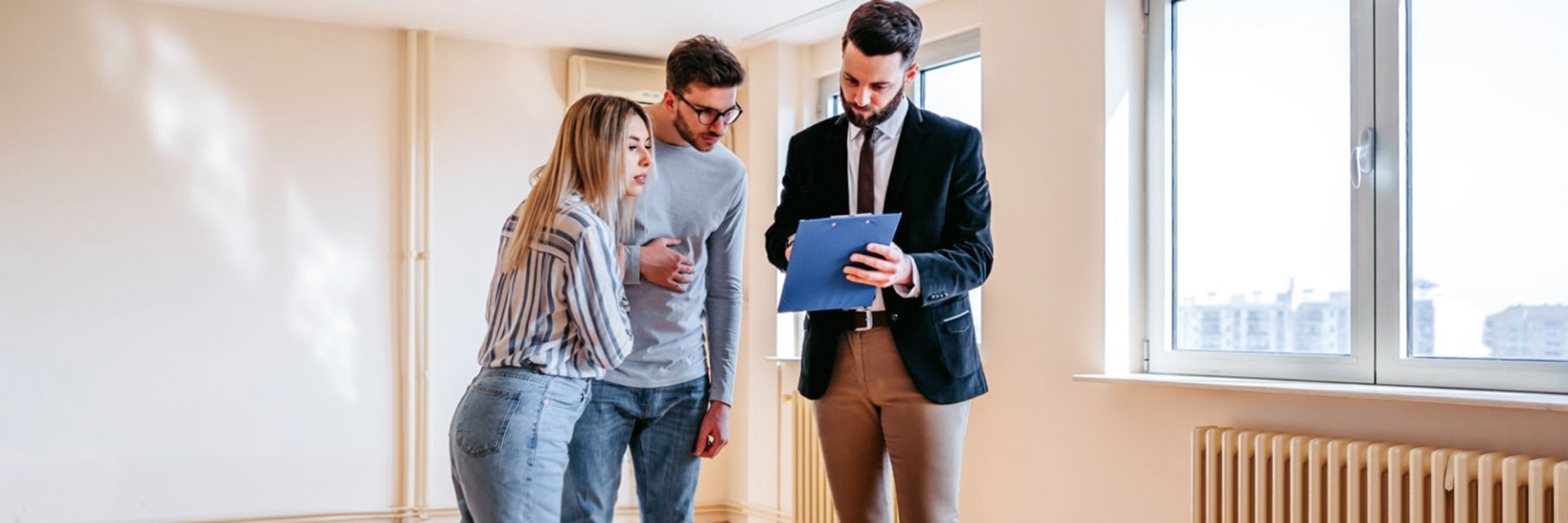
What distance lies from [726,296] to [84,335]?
3174mm

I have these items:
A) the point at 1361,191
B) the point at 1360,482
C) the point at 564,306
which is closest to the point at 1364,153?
the point at 1361,191

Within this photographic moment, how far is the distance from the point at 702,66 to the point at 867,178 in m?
0.32

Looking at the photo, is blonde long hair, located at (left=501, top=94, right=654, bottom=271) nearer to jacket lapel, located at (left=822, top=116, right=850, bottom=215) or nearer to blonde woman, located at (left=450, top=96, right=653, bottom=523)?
blonde woman, located at (left=450, top=96, right=653, bottom=523)

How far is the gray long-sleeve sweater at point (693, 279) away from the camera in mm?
1965

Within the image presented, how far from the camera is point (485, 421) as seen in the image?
1.73 meters

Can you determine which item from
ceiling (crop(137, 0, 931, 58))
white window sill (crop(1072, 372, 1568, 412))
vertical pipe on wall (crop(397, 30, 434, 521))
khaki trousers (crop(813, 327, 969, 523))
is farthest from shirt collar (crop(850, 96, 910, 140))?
vertical pipe on wall (crop(397, 30, 434, 521))

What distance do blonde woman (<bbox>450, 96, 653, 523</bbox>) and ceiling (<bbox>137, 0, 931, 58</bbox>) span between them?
2458 mm

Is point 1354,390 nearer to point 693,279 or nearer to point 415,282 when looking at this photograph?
point 693,279

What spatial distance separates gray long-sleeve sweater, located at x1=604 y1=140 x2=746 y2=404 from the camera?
77.4 inches

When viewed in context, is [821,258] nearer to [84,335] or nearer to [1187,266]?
[1187,266]

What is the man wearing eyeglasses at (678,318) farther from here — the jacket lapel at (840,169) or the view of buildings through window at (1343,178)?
the view of buildings through window at (1343,178)

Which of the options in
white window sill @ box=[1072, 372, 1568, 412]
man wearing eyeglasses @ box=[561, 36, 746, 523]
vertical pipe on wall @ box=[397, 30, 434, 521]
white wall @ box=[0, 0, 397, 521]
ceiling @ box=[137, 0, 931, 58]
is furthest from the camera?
vertical pipe on wall @ box=[397, 30, 434, 521]

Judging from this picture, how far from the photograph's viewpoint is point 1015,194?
3.57 meters

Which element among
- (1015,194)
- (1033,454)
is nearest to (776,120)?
(1015,194)
